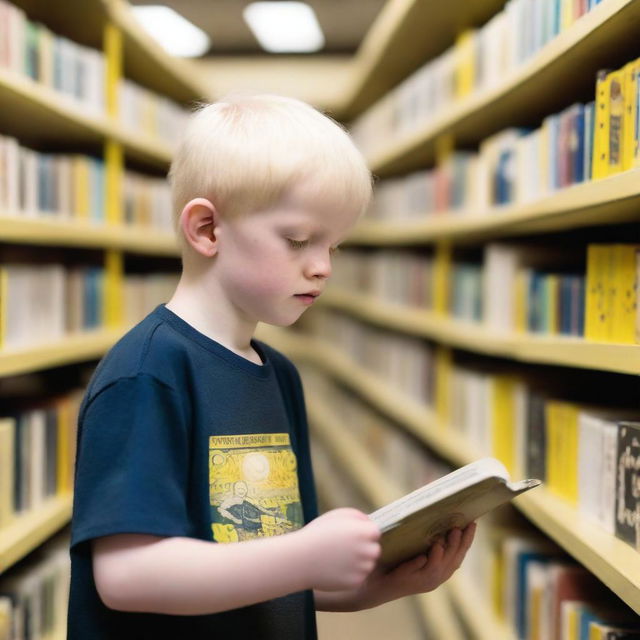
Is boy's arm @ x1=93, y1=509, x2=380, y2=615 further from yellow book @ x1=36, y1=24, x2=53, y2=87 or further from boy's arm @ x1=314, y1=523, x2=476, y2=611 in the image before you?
yellow book @ x1=36, y1=24, x2=53, y2=87

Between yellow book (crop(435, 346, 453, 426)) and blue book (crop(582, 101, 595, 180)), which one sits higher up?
blue book (crop(582, 101, 595, 180))

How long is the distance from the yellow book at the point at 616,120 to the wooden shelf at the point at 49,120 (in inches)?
55.3

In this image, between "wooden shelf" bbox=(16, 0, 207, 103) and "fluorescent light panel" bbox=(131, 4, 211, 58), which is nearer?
"wooden shelf" bbox=(16, 0, 207, 103)

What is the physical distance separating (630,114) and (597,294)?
38cm

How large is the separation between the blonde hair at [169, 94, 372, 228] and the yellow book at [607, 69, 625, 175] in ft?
2.21

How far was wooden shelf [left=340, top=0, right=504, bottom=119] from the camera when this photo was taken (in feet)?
9.77

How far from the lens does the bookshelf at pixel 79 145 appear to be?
2170mm

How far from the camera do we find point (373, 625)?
345 centimetres

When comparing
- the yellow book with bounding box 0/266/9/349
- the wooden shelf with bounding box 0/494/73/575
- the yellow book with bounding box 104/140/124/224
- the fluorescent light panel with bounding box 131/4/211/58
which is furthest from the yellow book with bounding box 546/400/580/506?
the fluorescent light panel with bounding box 131/4/211/58

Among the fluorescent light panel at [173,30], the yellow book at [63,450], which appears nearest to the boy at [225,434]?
the yellow book at [63,450]

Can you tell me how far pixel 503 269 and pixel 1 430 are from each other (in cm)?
140

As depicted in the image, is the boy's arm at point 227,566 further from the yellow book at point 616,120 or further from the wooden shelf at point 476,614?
the wooden shelf at point 476,614

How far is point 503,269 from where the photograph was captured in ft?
7.89

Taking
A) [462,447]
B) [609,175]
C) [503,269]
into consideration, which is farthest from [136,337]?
[462,447]
